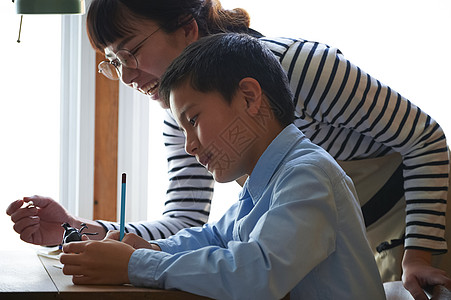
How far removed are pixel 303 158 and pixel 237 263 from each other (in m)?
0.21

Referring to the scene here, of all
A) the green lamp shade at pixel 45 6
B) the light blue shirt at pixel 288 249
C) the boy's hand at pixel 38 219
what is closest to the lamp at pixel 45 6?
the green lamp shade at pixel 45 6

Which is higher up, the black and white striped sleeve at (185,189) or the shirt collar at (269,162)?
the shirt collar at (269,162)

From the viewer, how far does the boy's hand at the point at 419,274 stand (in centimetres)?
104

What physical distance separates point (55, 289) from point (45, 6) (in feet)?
2.80

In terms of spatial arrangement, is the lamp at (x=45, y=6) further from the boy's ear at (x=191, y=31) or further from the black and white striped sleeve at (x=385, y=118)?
the black and white striped sleeve at (x=385, y=118)

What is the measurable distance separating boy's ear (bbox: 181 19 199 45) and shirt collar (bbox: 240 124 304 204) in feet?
1.32

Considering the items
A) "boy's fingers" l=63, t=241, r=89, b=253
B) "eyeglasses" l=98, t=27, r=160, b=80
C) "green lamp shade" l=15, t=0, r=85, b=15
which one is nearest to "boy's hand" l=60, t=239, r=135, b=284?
"boy's fingers" l=63, t=241, r=89, b=253

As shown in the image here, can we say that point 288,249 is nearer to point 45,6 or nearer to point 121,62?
point 121,62

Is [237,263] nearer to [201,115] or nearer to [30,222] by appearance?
[201,115]

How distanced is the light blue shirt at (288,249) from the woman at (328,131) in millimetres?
195

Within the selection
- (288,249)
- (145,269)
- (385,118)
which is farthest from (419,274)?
(145,269)

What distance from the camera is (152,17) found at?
131 centimetres

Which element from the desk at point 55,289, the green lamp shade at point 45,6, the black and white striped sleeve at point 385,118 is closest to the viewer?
the desk at point 55,289

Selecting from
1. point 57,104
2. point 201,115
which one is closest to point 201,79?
point 201,115
